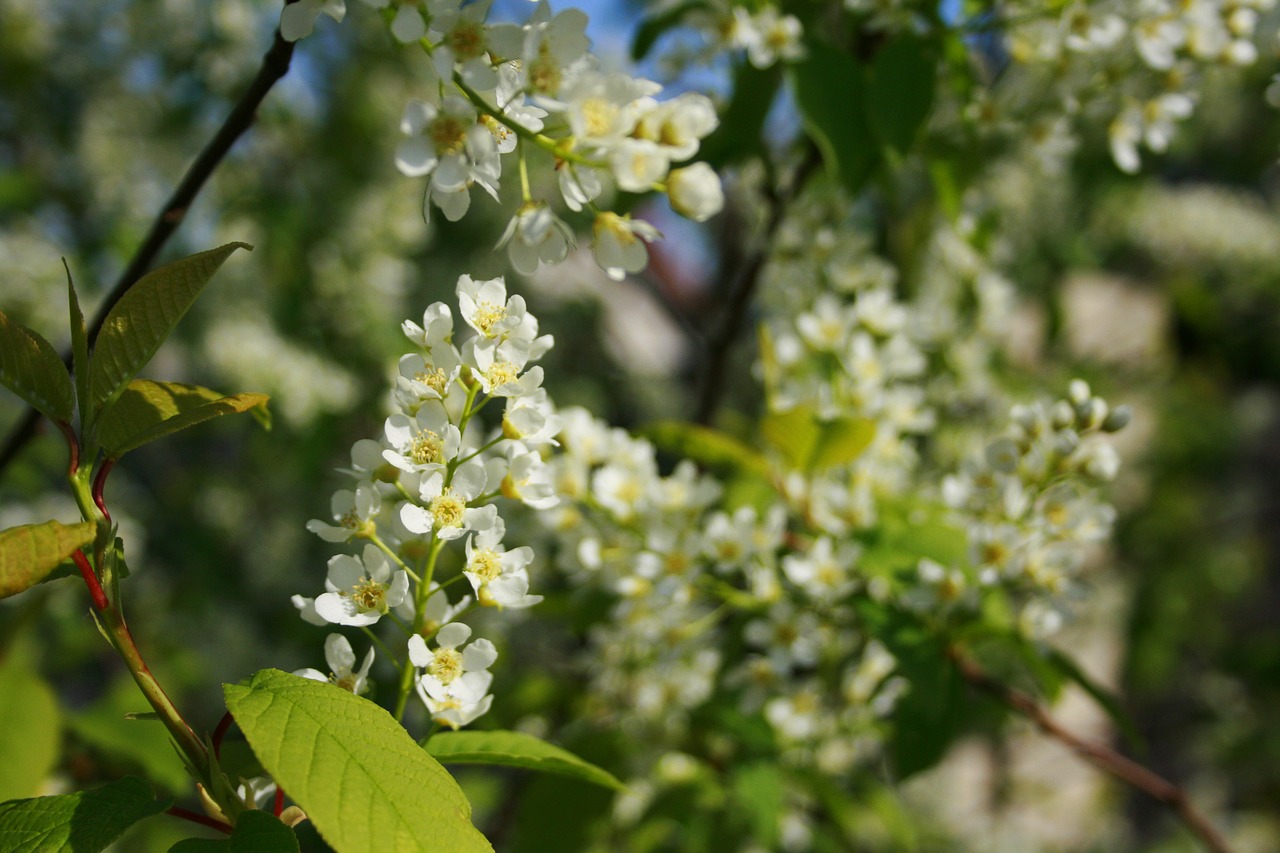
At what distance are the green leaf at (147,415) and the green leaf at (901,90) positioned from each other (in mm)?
792

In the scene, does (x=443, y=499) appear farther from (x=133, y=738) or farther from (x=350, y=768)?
(x=133, y=738)

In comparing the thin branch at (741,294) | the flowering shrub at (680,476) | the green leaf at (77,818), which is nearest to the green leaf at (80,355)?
the flowering shrub at (680,476)

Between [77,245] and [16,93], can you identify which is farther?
[16,93]

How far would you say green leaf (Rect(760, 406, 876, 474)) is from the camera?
1180 mm

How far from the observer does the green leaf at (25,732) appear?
1094 millimetres

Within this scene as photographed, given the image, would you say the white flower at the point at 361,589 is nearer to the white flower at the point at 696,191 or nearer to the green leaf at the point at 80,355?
the green leaf at the point at 80,355

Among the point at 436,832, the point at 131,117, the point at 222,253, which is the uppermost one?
the point at 222,253


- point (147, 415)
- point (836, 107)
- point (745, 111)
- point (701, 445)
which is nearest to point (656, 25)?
point (745, 111)

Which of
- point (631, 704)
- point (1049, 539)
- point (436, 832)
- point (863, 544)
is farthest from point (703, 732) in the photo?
point (436, 832)

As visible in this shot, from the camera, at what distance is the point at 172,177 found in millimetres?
3504

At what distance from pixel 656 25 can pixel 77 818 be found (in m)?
1.21

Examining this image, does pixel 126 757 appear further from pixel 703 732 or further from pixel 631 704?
pixel 703 732

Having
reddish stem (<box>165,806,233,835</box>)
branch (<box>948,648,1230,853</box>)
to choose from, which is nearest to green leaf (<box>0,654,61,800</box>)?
reddish stem (<box>165,806,233,835</box>)

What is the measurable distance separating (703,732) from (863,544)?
1.68 ft
